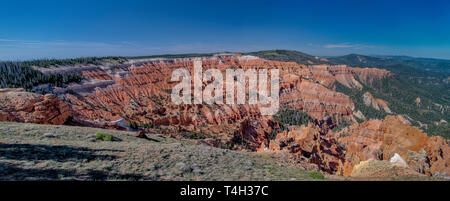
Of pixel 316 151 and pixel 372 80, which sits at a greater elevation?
pixel 372 80

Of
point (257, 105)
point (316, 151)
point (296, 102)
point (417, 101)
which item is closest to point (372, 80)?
point (417, 101)

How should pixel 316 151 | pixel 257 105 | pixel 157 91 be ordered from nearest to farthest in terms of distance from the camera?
pixel 316 151 → pixel 257 105 → pixel 157 91

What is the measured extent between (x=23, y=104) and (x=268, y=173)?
1485 cm

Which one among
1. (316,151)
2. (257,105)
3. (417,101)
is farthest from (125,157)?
(417,101)

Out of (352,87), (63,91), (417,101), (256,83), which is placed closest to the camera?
(63,91)

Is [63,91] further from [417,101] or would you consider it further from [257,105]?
[417,101]

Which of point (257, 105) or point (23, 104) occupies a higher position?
point (23, 104)

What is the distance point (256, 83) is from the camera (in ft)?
256

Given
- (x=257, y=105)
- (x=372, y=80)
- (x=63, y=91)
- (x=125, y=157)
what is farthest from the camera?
(x=372, y=80)
